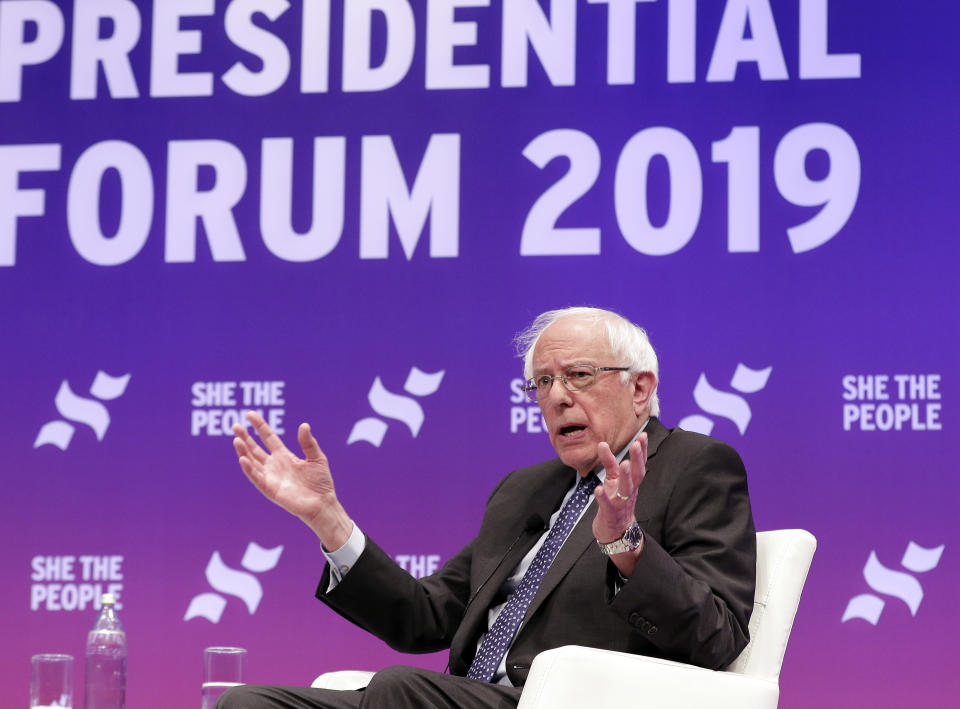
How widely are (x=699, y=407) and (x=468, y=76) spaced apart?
51.8 inches

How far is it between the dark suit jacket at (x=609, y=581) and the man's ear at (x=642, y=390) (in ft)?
0.14

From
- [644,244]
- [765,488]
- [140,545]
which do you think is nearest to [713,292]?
[644,244]

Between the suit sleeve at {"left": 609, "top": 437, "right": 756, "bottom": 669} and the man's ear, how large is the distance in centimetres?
20

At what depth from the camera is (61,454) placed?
429 cm

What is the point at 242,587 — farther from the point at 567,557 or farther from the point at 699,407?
the point at 567,557

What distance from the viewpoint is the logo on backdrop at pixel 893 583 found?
3.74 meters

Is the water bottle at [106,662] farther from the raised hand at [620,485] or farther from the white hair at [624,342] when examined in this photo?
the raised hand at [620,485]

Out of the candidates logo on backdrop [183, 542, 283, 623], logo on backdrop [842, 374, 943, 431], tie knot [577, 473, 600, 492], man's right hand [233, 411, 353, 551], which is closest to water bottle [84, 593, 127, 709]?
logo on backdrop [183, 542, 283, 623]

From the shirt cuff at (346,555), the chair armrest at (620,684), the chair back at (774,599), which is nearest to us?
the chair armrest at (620,684)

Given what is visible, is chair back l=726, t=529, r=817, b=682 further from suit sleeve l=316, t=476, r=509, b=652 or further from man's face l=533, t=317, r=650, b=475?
suit sleeve l=316, t=476, r=509, b=652

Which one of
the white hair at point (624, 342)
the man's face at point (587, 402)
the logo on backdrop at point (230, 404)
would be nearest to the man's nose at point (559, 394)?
the man's face at point (587, 402)

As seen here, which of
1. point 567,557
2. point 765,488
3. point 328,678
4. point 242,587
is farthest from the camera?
point 242,587

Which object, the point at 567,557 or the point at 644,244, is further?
the point at 644,244

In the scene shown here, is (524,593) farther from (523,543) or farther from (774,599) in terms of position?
(774,599)
